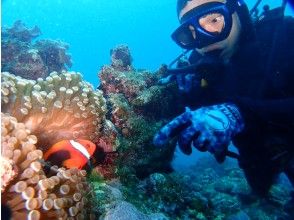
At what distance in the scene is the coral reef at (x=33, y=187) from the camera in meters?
1.98

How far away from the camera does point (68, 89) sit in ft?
10.6

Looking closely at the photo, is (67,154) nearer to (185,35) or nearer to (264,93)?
(264,93)

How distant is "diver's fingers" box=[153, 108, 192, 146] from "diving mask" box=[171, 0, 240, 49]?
58.0 inches

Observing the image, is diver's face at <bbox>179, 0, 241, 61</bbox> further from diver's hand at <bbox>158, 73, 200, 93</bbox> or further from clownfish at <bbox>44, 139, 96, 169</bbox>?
clownfish at <bbox>44, 139, 96, 169</bbox>

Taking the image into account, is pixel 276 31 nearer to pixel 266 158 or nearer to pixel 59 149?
pixel 266 158

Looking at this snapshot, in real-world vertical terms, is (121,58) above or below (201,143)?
above

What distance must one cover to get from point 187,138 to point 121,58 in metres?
3.68

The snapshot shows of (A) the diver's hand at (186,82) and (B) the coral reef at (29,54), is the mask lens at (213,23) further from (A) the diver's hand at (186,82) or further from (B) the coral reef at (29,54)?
(B) the coral reef at (29,54)

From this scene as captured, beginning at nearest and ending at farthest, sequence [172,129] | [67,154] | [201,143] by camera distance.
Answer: [201,143]
[172,129]
[67,154]

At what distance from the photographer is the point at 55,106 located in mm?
3012

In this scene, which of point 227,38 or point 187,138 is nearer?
point 187,138

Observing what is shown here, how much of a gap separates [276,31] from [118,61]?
3.00 metres

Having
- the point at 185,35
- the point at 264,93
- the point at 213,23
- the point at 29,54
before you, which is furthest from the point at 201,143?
the point at 29,54

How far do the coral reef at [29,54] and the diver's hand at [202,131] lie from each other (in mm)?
4223
